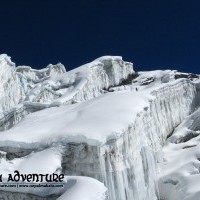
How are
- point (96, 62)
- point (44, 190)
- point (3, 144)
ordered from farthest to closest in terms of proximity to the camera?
point (96, 62) → point (3, 144) → point (44, 190)

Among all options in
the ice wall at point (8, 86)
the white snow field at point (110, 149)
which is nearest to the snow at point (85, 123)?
the white snow field at point (110, 149)

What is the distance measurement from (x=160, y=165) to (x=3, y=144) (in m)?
8.80

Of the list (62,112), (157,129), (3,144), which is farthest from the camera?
(157,129)

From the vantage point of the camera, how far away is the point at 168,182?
22797 millimetres

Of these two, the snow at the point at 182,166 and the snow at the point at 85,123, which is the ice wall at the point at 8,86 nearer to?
the snow at the point at 182,166

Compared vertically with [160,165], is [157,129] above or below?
above

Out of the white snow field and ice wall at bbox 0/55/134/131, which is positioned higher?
ice wall at bbox 0/55/134/131

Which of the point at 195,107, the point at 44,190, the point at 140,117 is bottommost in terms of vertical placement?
the point at 44,190

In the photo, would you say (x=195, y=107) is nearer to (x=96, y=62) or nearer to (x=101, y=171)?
(x=96, y=62)

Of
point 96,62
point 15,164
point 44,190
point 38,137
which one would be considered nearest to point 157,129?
point 38,137

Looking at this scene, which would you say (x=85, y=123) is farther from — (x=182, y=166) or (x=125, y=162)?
(x=182, y=166)

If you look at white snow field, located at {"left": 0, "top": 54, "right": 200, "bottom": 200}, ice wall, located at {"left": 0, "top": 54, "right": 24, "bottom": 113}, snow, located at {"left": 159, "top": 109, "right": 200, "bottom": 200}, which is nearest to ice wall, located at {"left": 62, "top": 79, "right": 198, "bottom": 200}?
white snow field, located at {"left": 0, "top": 54, "right": 200, "bottom": 200}

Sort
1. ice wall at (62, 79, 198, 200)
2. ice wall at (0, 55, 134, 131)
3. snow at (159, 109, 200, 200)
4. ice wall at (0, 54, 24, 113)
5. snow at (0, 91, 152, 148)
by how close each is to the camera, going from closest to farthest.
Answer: ice wall at (62, 79, 198, 200) < snow at (0, 91, 152, 148) < snow at (159, 109, 200, 200) < ice wall at (0, 55, 134, 131) < ice wall at (0, 54, 24, 113)

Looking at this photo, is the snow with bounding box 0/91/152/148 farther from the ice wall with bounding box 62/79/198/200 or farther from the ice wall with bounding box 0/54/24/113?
the ice wall with bounding box 0/54/24/113
